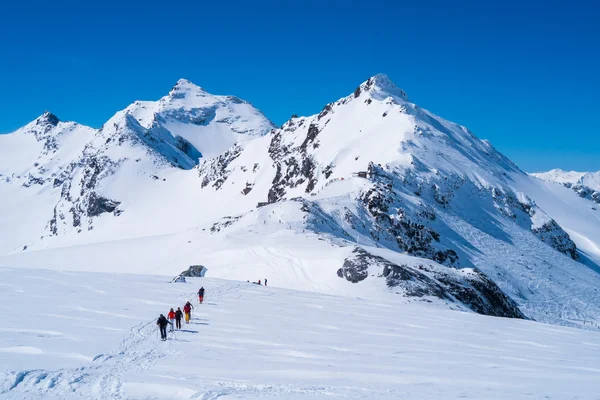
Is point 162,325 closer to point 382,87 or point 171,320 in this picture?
point 171,320

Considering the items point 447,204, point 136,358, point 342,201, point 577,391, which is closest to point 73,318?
point 136,358

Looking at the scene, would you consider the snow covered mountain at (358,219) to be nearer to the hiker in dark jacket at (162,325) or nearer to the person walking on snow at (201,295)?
the person walking on snow at (201,295)

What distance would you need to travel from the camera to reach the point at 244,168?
111 metres

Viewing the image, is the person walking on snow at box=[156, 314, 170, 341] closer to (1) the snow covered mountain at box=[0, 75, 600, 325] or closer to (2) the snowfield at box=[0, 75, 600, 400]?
(2) the snowfield at box=[0, 75, 600, 400]

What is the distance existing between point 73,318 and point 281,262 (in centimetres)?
2304

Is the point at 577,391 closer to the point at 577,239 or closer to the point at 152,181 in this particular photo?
the point at 577,239

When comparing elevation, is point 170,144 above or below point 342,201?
above

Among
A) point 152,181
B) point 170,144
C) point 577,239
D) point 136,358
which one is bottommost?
point 136,358

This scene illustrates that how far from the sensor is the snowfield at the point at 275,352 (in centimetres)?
1159

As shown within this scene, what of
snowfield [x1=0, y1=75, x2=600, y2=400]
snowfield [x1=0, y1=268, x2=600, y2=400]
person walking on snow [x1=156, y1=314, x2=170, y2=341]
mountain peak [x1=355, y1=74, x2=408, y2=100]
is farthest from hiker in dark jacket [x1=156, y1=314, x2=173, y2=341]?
mountain peak [x1=355, y1=74, x2=408, y2=100]

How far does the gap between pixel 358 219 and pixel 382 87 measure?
191 ft

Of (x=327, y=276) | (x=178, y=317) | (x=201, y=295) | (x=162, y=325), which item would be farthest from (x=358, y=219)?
(x=162, y=325)

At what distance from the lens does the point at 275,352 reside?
15.0 metres

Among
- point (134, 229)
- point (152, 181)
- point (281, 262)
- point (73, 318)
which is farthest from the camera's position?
point (152, 181)
